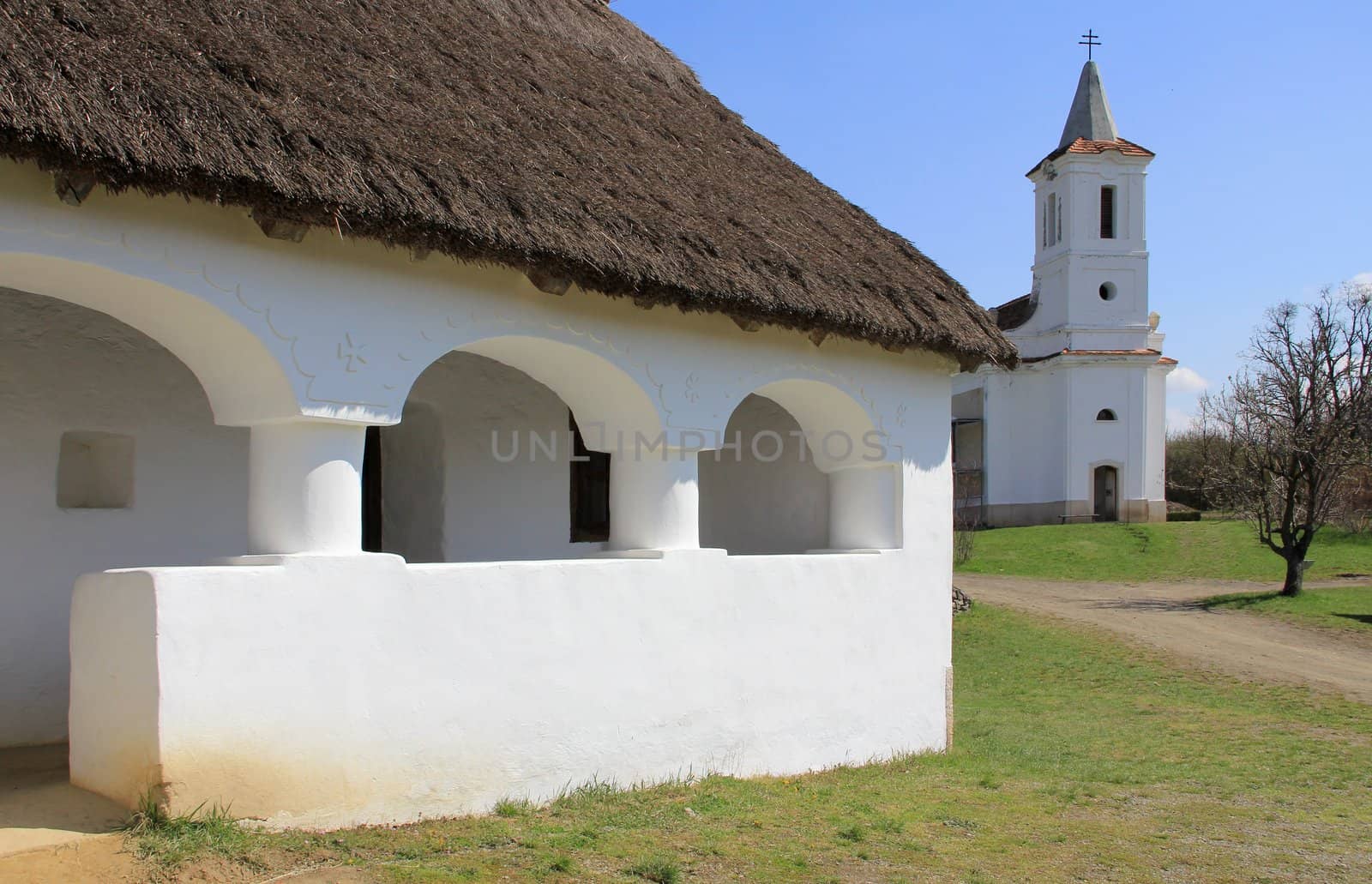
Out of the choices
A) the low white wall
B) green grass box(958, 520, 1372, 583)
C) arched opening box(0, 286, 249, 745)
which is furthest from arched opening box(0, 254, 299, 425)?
green grass box(958, 520, 1372, 583)

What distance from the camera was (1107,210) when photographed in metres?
35.0

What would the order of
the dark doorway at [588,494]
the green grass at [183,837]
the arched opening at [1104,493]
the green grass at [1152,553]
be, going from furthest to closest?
the arched opening at [1104,493] < the green grass at [1152,553] < the dark doorway at [588,494] < the green grass at [183,837]

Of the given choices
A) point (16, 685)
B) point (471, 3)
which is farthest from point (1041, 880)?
point (471, 3)

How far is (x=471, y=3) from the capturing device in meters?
8.91

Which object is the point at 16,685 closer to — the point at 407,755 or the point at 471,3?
the point at 407,755

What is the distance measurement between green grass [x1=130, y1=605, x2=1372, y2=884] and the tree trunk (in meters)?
10.3

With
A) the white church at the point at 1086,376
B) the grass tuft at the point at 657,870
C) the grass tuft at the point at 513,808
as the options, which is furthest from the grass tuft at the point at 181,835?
the white church at the point at 1086,376

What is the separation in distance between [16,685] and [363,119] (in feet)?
11.2

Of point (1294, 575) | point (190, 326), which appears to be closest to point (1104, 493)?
point (1294, 575)

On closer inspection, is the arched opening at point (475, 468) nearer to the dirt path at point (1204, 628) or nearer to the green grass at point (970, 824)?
the green grass at point (970, 824)

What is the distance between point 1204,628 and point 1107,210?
19.8 m

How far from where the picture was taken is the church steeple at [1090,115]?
35562mm

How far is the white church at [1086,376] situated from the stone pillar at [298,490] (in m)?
30.2

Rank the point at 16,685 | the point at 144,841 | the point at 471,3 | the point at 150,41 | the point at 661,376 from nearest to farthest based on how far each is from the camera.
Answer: the point at 144,841 < the point at 150,41 < the point at 16,685 < the point at 661,376 < the point at 471,3
